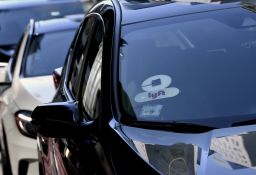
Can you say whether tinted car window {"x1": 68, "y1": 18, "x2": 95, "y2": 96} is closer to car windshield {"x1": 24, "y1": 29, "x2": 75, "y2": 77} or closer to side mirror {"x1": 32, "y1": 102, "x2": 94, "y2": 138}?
side mirror {"x1": 32, "y1": 102, "x2": 94, "y2": 138}

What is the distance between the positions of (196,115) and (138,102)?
0.30 m

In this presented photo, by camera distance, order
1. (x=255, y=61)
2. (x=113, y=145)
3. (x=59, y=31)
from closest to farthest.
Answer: (x=113, y=145) < (x=255, y=61) < (x=59, y=31)

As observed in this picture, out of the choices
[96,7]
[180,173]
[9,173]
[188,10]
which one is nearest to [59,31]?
[9,173]

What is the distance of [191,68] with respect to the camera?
3.81 metres

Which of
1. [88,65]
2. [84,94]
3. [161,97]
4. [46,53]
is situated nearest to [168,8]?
[88,65]

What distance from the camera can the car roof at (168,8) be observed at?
4.18 m

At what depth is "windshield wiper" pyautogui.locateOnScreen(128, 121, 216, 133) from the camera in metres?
3.31

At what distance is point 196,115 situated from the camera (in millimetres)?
3496

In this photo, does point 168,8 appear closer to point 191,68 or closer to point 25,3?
point 191,68

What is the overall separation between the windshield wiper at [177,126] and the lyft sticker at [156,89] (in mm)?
244

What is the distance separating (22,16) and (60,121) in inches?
332

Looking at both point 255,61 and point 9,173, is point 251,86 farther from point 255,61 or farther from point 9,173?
point 9,173

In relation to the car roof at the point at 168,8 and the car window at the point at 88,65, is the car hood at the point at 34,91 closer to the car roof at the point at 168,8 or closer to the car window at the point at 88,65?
the car window at the point at 88,65

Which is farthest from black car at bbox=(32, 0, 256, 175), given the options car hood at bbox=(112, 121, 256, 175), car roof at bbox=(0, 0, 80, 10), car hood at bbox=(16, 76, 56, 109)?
car roof at bbox=(0, 0, 80, 10)
